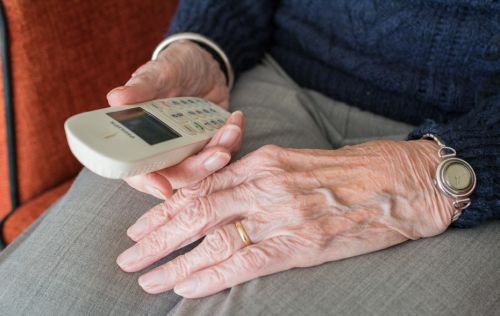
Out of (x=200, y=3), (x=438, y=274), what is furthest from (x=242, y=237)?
(x=200, y=3)

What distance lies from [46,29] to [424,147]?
1.90ft

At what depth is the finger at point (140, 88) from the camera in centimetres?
56

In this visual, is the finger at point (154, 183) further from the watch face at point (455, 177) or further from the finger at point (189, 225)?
the watch face at point (455, 177)

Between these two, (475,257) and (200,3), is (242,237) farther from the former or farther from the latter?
(200,3)

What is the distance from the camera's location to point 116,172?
443mm

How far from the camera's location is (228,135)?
0.55 m

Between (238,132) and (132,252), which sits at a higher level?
(238,132)

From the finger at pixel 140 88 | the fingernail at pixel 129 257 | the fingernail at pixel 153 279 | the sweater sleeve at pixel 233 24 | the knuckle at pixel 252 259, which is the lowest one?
the fingernail at pixel 153 279

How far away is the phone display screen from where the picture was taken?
1.62 feet

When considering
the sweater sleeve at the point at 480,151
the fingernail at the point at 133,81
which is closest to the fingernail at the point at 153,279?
the fingernail at the point at 133,81

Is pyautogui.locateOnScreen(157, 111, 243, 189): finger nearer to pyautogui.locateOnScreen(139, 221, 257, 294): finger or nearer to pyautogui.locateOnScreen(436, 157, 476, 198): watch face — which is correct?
pyautogui.locateOnScreen(139, 221, 257, 294): finger

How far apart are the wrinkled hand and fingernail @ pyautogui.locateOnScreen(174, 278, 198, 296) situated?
10 centimetres

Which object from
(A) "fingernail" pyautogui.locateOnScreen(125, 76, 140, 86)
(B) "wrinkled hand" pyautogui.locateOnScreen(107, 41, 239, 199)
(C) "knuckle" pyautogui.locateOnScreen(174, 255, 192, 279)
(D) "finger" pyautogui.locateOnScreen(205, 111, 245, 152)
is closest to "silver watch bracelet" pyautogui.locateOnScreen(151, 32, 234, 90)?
(B) "wrinkled hand" pyautogui.locateOnScreen(107, 41, 239, 199)

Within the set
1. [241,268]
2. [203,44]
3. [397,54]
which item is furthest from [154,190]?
[397,54]
